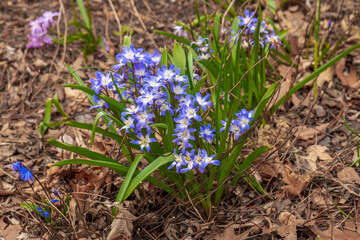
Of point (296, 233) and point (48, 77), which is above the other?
point (48, 77)

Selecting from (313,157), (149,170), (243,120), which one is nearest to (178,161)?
(149,170)

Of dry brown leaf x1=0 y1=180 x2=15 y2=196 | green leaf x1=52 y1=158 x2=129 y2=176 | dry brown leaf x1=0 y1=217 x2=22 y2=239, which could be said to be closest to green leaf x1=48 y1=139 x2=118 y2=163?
green leaf x1=52 y1=158 x2=129 y2=176

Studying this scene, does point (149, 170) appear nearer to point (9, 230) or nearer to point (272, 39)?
point (9, 230)

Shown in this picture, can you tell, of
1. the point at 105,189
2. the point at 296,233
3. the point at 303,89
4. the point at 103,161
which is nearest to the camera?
the point at 103,161

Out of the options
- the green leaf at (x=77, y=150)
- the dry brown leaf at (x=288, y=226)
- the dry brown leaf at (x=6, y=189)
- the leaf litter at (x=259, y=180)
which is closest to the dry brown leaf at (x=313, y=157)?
the leaf litter at (x=259, y=180)

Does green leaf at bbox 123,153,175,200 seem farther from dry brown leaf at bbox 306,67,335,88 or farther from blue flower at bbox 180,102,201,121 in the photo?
dry brown leaf at bbox 306,67,335,88

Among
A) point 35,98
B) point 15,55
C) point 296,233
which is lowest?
point 296,233

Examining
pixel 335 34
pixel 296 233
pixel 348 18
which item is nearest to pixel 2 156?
pixel 296 233

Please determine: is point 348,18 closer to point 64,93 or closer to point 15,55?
point 64,93
